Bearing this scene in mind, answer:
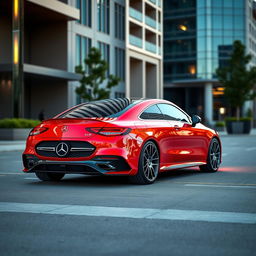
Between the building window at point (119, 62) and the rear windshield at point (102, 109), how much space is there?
45820 mm

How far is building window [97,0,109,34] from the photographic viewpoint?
5200 centimetres

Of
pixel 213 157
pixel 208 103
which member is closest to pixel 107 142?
pixel 213 157

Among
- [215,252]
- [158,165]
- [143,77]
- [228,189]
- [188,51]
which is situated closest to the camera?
[215,252]

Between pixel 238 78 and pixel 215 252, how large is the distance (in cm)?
4894

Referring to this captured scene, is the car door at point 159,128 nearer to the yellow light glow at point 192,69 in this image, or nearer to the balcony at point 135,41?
the balcony at point 135,41

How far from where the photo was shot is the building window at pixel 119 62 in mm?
55812

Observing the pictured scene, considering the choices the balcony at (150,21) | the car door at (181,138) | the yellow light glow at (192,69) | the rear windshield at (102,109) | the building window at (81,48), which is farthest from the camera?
the yellow light glow at (192,69)

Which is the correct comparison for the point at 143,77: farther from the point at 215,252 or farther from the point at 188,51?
the point at 215,252

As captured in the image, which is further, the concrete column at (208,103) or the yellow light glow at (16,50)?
the concrete column at (208,103)

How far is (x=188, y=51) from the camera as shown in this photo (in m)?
79.9

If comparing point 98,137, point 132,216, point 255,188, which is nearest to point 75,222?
point 132,216

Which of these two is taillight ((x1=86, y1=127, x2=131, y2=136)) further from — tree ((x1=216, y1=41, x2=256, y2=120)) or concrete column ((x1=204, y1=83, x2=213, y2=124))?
concrete column ((x1=204, y1=83, x2=213, y2=124))

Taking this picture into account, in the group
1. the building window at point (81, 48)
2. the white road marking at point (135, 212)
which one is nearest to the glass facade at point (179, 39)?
the building window at point (81, 48)

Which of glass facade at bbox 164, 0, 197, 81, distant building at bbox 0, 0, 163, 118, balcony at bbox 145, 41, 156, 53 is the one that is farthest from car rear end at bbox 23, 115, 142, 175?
glass facade at bbox 164, 0, 197, 81
